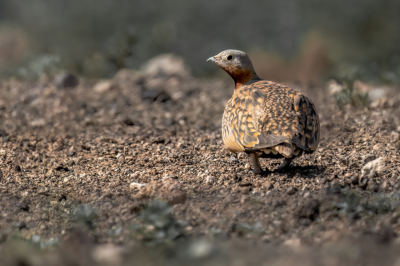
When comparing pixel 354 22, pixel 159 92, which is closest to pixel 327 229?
pixel 159 92

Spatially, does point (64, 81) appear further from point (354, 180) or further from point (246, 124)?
point (354, 180)

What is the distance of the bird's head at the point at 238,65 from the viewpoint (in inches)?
237

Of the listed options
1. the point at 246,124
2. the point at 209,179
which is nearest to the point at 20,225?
the point at 209,179

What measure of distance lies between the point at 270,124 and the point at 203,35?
13207mm

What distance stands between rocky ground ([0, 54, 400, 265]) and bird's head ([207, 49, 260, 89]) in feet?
3.29

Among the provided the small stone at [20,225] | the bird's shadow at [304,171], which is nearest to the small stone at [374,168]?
the bird's shadow at [304,171]

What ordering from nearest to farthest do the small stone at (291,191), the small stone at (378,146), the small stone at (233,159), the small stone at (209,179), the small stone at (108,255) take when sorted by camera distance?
the small stone at (108,255)
the small stone at (291,191)
the small stone at (209,179)
the small stone at (233,159)
the small stone at (378,146)

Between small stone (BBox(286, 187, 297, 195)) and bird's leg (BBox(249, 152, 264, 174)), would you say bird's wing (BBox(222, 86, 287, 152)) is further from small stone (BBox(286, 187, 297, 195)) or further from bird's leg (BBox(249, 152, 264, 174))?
small stone (BBox(286, 187, 297, 195))

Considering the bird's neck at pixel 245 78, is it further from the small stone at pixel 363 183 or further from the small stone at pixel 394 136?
the small stone at pixel 394 136

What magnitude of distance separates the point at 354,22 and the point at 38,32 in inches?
445

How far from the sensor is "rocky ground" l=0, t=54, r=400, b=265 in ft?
11.4

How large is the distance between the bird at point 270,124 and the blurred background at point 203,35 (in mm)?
5703

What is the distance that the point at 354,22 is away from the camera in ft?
50.5

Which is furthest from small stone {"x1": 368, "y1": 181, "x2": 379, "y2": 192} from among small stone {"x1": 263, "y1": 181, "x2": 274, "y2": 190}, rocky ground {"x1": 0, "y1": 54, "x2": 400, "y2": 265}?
small stone {"x1": 263, "y1": 181, "x2": 274, "y2": 190}
